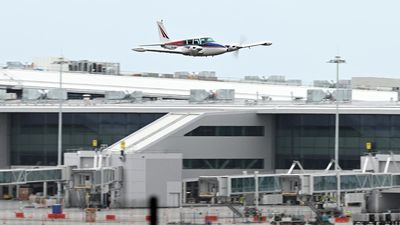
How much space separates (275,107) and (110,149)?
20.8 meters

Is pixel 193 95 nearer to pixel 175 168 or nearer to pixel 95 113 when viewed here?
pixel 95 113

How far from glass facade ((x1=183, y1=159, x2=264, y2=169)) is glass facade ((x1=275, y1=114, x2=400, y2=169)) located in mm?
2606

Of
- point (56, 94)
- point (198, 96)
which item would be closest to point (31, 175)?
point (198, 96)

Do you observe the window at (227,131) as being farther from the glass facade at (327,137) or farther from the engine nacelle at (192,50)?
the engine nacelle at (192,50)

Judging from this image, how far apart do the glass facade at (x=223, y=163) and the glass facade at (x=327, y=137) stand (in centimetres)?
261

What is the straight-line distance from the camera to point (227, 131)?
4483 inches

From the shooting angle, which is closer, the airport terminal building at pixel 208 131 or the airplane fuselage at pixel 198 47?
the airplane fuselage at pixel 198 47

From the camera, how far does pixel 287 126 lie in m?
117

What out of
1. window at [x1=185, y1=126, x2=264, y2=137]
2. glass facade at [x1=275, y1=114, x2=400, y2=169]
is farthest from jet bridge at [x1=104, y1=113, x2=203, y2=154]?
glass facade at [x1=275, y1=114, x2=400, y2=169]

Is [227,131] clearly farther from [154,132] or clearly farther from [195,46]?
[195,46]

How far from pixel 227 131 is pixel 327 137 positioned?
1075 cm

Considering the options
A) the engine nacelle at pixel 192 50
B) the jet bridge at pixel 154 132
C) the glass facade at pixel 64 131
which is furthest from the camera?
the glass facade at pixel 64 131

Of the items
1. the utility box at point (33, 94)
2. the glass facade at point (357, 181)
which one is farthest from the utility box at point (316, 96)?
the utility box at point (33, 94)

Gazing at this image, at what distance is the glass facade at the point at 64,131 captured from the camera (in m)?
120
